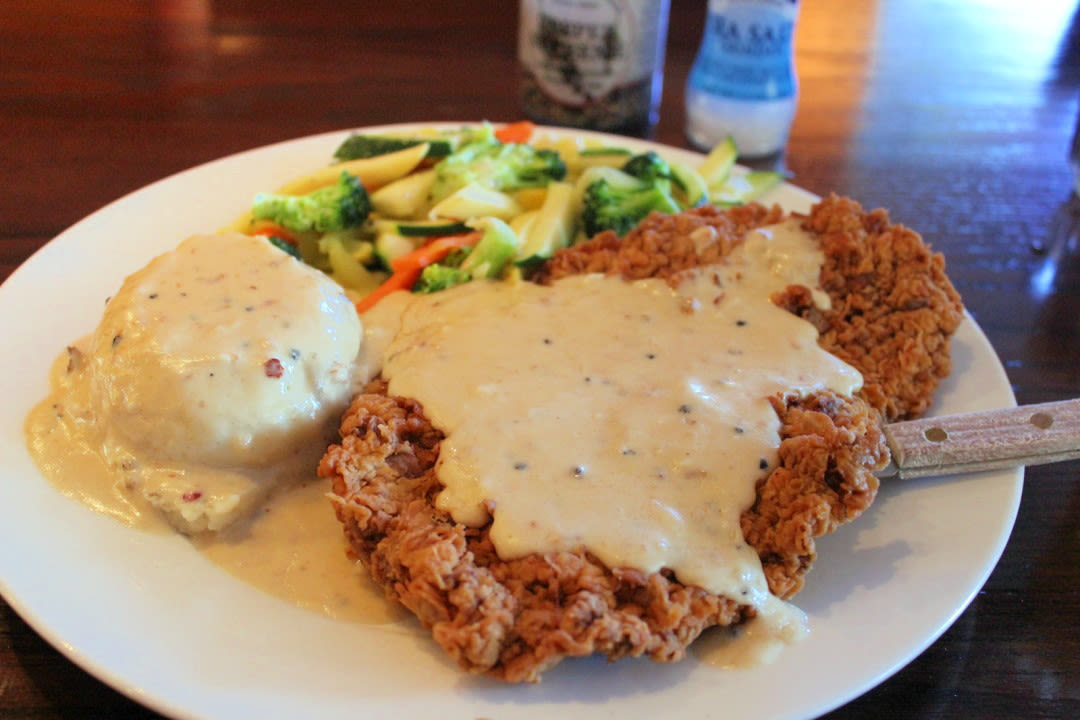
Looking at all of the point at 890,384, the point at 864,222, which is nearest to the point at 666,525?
the point at 890,384

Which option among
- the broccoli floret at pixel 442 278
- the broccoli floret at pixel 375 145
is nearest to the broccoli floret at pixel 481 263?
the broccoli floret at pixel 442 278

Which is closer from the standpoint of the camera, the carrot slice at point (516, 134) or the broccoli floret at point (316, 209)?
the broccoli floret at point (316, 209)

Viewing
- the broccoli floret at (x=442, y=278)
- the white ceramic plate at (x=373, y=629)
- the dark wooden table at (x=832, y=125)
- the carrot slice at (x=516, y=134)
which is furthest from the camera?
the carrot slice at (x=516, y=134)

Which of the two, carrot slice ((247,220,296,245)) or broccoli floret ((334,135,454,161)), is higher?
broccoli floret ((334,135,454,161))

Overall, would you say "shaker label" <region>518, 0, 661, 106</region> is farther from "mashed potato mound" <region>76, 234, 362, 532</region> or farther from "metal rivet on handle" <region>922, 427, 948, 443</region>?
"metal rivet on handle" <region>922, 427, 948, 443</region>

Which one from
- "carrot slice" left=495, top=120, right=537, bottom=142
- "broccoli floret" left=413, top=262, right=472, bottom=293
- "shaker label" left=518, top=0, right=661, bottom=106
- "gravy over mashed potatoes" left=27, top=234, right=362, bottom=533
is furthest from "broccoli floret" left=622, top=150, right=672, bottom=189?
"gravy over mashed potatoes" left=27, top=234, right=362, bottom=533

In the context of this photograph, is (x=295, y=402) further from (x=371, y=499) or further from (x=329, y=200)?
(x=329, y=200)

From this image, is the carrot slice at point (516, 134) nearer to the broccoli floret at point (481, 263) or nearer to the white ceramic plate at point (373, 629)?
the broccoli floret at point (481, 263)
